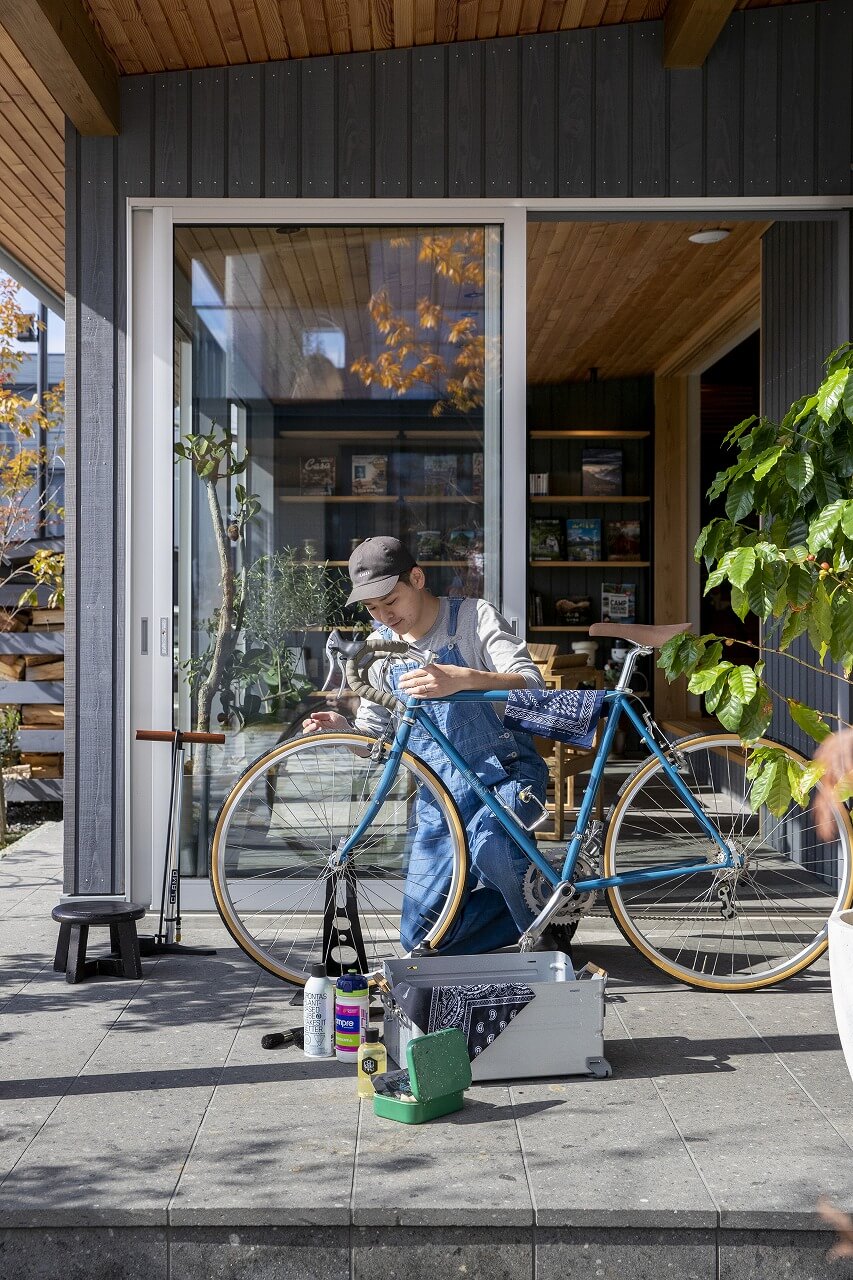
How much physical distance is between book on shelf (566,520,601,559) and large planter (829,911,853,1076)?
267 inches

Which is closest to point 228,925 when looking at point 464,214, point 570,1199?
point 570,1199

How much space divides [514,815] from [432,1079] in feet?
2.72

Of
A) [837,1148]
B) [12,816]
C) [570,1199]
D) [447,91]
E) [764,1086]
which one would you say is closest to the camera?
[570,1199]

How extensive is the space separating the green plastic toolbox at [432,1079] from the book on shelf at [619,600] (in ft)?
22.5

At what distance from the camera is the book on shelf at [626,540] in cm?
921

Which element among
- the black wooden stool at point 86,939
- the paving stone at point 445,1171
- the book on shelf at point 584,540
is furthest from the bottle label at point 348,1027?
Answer: the book on shelf at point 584,540

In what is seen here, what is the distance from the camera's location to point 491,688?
122 inches

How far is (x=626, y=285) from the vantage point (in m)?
6.47

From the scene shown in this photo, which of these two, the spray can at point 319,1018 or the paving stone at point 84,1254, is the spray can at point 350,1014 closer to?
the spray can at point 319,1018

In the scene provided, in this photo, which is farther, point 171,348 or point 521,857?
point 171,348

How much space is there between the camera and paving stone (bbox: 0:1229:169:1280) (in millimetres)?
2088

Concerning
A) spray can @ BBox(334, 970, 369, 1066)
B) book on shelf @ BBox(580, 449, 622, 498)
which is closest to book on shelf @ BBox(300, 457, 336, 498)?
spray can @ BBox(334, 970, 369, 1066)

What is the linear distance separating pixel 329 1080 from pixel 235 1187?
0.57 metres

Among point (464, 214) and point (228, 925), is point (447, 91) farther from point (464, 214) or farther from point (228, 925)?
point (228, 925)
